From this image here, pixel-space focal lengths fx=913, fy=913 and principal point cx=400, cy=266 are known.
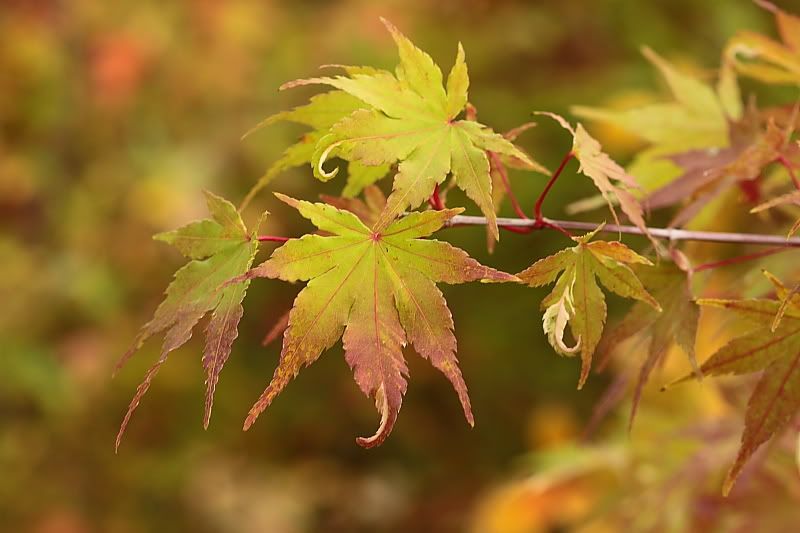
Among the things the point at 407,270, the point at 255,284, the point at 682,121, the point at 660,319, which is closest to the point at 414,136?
the point at 407,270

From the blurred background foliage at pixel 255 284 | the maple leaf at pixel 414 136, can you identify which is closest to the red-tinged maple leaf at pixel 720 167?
the maple leaf at pixel 414 136

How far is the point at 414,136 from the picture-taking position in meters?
0.59

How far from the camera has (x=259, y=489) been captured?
2.93 metres

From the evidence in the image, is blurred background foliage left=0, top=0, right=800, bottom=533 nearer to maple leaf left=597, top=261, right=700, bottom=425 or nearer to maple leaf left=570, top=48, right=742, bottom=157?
maple leaf left=570, top=48, right=742, bottom=157

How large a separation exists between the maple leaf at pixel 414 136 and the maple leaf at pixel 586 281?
0.22 ft

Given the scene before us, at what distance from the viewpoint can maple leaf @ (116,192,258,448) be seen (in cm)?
55

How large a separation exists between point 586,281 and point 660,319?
13 centimetres

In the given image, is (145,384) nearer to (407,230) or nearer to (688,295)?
(407,230)

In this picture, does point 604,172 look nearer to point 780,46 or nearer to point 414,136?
point 414,136

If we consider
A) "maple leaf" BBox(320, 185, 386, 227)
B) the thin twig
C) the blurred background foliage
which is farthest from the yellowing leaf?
the blurred background foliage

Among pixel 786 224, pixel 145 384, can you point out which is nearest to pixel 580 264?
pixel 145 384

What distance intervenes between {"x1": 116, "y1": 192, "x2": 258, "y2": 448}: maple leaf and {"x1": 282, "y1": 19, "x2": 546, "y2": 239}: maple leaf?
3.0 inches

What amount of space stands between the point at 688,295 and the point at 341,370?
2178mm

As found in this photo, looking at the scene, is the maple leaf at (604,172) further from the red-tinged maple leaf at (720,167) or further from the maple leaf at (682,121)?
the maple leaf at (682,121)
